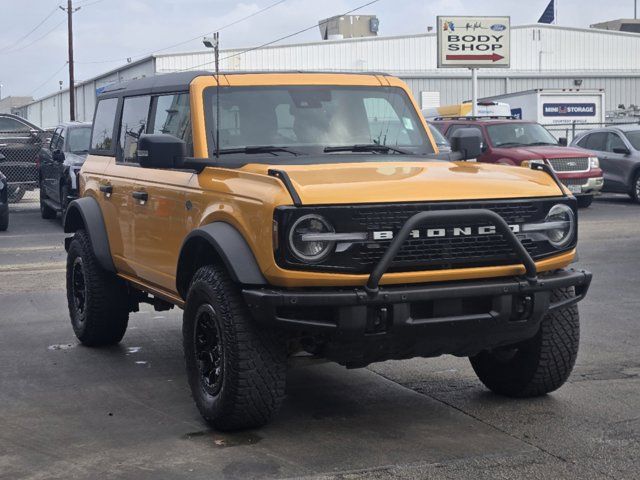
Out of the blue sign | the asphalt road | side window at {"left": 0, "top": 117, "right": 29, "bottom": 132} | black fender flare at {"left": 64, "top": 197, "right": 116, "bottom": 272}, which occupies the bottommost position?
the asphalt road

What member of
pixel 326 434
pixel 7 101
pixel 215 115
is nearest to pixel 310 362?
pixel 326 434

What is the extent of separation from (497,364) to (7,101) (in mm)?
130868

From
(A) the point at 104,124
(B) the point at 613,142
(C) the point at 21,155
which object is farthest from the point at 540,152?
(A) the point at 104,124

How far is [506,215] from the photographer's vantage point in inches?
228

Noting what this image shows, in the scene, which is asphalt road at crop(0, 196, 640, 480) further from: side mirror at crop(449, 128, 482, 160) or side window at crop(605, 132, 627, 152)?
side window at crop(605, 132, 627, 152)

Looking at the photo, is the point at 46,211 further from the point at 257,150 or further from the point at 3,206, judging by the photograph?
the point at 257,150

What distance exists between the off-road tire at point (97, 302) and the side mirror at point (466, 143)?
2786mm

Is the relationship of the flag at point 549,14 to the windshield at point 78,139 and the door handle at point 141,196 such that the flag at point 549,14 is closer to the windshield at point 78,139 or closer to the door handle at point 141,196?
the windshield at point 78,139

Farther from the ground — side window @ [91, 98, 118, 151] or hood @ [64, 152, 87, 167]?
side window @ [91, 98, 118, 151]

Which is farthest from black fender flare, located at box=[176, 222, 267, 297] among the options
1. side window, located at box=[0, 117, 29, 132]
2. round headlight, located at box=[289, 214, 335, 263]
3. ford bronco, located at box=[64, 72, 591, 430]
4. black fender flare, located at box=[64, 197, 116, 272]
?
side window, located at box=[0, 117, 29, 132]

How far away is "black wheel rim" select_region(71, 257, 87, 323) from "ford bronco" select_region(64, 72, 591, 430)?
4.21 feet

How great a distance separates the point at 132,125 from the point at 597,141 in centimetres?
1922

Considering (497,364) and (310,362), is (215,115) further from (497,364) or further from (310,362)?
(497,364)

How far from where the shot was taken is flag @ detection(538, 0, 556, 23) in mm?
62859
